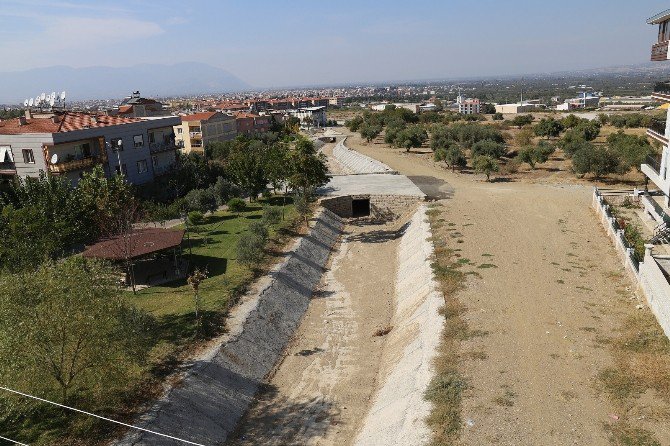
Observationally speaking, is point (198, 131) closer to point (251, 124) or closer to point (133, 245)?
point (251, 124)

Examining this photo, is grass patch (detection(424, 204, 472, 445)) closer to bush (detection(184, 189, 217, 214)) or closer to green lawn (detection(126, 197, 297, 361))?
green lawn (detection(126, 197, 297, 361))

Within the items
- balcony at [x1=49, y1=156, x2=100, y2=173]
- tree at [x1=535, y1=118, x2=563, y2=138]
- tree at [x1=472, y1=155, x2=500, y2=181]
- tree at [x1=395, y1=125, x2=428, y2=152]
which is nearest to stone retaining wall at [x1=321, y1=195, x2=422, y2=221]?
tree at [x1=472, y1=155, x2=500, y2=181]

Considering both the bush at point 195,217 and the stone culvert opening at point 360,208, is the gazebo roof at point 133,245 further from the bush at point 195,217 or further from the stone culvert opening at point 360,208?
the stone culvert opening at point 360,208

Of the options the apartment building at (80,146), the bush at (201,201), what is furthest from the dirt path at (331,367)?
the apartment building at (80,146)

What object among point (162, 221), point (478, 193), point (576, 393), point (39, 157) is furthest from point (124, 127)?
Result: point (576, 393)

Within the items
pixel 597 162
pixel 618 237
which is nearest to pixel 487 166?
pixel 597 162
